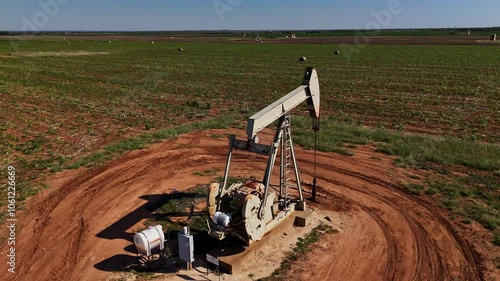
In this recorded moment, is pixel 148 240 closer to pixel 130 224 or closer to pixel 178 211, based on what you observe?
pixel 130 224

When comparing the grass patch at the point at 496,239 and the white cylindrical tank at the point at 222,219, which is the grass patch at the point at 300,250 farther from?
the grass patch at the point at 496,239

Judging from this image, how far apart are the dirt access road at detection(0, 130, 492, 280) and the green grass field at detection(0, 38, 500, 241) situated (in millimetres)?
1436

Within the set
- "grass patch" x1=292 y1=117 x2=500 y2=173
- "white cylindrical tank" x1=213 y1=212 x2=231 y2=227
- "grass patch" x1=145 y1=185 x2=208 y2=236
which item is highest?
"grass patch" x1=292 y1=117 x2=500 y2=173

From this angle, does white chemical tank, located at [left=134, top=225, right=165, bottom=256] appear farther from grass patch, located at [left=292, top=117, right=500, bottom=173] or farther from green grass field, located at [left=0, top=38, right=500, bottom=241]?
grass patch, located at [left=292, top=117, right=500, bottom=173]

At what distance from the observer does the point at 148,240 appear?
9.75 meters

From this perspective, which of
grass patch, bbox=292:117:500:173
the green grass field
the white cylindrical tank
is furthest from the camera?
the green grass field

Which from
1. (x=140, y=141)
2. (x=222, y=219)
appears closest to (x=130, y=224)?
(x=222, y=219)

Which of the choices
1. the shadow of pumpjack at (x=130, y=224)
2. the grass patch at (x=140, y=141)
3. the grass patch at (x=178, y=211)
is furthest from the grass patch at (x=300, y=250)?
the grass patch at (x=140, y=141)

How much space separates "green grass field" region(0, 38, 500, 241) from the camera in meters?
18.1

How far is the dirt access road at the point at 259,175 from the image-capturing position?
10047mm

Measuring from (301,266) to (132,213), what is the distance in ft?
19.7

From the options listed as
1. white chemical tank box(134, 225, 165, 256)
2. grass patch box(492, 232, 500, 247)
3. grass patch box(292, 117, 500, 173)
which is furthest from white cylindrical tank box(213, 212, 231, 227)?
grass patch box(292, 117, 500, 173)

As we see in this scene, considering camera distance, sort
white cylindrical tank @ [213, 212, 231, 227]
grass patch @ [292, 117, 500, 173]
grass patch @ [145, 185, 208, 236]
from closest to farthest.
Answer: white cylindrical tank @ [213, 212, 231, 227], grass patch @ [145, 185, 208, 236], grass patch @ [292, 117, 500, 173]

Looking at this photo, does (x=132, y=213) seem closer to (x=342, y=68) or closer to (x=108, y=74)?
Result: (x=108, y=74)
